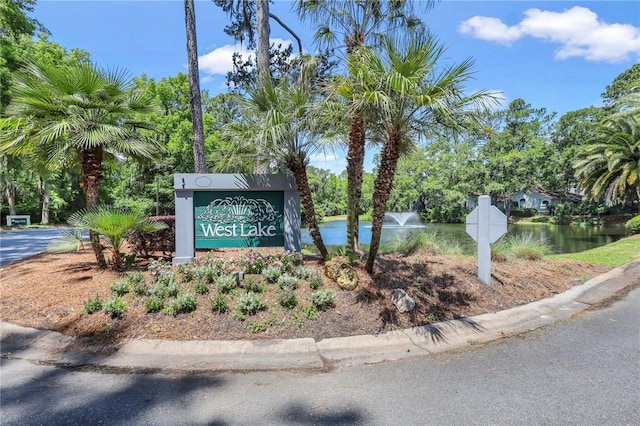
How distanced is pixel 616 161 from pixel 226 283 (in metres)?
26.8

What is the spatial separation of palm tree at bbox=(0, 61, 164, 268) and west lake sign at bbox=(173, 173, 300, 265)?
1250 mm

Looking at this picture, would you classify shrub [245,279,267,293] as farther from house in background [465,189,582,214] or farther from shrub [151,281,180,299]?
house in background [465,189,582,214]

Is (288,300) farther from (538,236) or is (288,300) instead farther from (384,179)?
(538,236)

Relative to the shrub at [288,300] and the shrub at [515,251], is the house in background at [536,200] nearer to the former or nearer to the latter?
the shrub at [515,251]

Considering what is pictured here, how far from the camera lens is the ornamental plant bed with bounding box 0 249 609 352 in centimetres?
425

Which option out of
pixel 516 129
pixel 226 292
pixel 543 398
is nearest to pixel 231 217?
pixel 226 292

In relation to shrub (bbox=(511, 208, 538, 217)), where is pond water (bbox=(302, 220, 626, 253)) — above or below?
below

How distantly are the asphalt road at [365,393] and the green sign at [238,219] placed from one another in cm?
324

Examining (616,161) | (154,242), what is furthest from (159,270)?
(616,161)

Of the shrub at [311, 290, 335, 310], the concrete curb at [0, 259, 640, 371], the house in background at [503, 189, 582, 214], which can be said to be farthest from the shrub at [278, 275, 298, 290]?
the house in background at [503, 189, 582, 214]

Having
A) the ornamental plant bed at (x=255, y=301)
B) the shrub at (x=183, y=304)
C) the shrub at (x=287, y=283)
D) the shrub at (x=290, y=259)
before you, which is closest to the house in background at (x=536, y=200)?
the ornamental plant bed at (x=255, y=301)

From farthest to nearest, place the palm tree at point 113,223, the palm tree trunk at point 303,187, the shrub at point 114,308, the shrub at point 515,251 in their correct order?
the shrub at point 515,251
the palm tree trunk at point 303,187
the palm tree at point 113,223
the shrub at point 114,308

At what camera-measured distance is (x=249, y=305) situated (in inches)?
176

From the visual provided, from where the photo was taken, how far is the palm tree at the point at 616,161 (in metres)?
22.2
